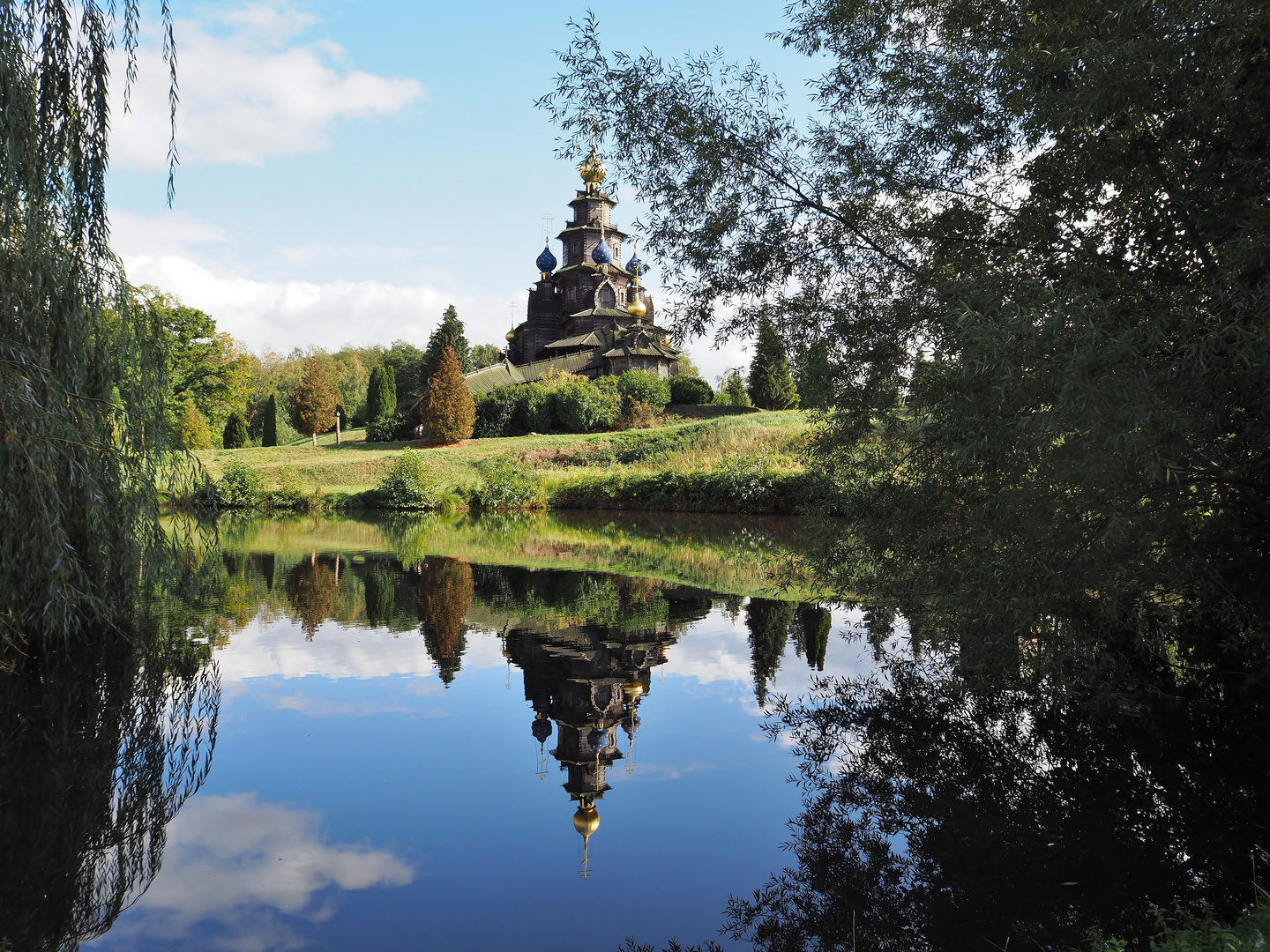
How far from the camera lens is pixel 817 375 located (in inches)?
289

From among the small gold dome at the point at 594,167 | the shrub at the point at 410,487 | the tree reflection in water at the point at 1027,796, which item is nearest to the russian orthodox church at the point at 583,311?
the shrub at the point at 410,487

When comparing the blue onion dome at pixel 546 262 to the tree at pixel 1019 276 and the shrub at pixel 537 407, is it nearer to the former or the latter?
the shrub at pixel 537 407

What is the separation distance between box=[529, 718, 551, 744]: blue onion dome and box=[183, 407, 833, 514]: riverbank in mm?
14138

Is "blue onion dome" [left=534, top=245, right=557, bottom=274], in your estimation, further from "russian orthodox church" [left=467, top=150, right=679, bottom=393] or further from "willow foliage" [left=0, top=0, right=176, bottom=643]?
"willow foliage" [left=0, top=0, right=176, bottom=643]

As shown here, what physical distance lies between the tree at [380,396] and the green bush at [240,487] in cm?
1768

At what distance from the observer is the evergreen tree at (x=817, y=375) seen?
7.31 meters

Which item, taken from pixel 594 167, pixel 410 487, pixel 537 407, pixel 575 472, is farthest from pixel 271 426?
pixel 594 167

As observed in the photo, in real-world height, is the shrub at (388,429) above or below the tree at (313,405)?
below

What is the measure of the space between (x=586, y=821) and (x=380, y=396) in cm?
4417

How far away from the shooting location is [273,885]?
399 centimetres

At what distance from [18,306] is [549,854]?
185 inches

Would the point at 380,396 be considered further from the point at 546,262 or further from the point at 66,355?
the point at 66,355

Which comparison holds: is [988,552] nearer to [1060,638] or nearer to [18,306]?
[1060,638]

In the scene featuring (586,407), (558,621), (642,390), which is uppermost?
(642,390)
